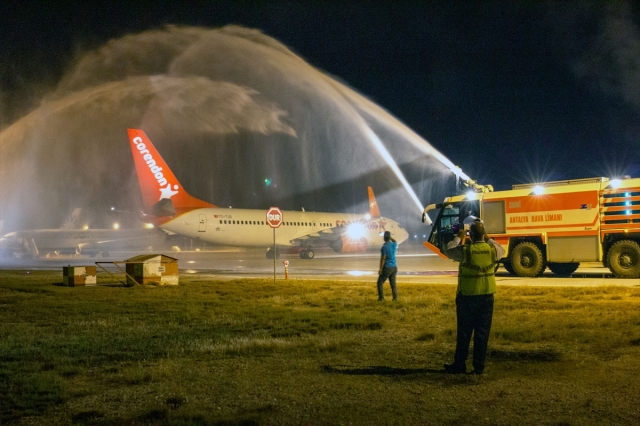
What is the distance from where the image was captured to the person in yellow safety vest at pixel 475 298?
312 inches

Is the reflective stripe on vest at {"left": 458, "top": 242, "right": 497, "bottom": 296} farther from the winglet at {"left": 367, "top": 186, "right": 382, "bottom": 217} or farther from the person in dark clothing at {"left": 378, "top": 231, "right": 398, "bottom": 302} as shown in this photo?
the winglet at {"left": 367, "top": 186, "right": 382, "bottom": 217}

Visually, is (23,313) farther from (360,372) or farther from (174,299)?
(360,372)

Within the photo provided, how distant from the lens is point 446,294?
1789cm

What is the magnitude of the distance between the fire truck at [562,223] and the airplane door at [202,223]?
2409cm

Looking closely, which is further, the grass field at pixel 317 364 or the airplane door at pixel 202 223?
the airplane door at pixel 202 223

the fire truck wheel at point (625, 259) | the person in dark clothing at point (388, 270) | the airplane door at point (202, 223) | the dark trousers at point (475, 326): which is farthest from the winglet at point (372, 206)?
the dark trousers at point (475, 326)

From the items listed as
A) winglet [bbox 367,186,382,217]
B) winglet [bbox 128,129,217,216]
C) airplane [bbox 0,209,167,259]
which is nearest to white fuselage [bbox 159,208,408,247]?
winglet [bbox 128,129,217,216]

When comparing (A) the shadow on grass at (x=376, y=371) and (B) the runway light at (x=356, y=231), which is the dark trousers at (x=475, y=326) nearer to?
(A) the shadow on grass at (x=376, y=371)

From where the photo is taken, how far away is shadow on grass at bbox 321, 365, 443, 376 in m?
7.95

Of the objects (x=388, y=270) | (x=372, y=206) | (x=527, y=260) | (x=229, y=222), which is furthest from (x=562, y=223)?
(x=372, y=206)

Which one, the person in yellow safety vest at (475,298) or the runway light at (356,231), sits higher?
the runway light at (356,231)

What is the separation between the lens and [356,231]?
181 ft

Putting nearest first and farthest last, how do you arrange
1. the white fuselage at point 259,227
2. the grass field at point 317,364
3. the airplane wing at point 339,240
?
the grass field at point 317,364
the white fuselage at point 259,227
the airplane wing at point 339,240

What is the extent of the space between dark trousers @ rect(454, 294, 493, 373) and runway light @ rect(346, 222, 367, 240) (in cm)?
4575
